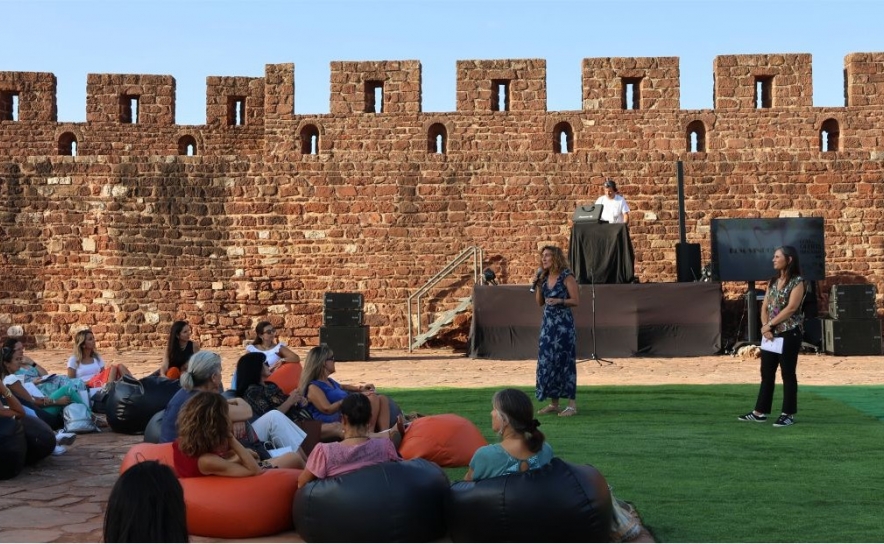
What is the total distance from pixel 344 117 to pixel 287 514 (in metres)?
17.3

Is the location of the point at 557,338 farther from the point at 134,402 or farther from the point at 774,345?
the point at 134,402

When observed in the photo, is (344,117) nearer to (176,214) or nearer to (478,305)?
(176,214)

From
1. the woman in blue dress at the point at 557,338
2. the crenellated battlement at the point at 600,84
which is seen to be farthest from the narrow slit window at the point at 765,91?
→ the woman in blue dress at the point at 557,338

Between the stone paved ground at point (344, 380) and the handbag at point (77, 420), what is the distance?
0.56 feet

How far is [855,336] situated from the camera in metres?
14.9

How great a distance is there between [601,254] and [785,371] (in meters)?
7.38

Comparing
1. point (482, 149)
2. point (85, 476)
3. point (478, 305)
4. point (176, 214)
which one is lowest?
point (85, 476)

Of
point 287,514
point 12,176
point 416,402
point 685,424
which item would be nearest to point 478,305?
point 416,402

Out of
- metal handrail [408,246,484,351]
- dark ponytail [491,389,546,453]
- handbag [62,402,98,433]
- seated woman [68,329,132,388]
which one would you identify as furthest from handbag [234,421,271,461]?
metal handrail [408,246,484,351]

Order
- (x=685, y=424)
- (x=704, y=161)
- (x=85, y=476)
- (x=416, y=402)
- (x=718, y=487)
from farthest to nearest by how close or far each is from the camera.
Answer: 1. (x=704, y=161)
2. (x=416, y=402)
3. (x=685, y=424)
4. (x=85, y=476)
5. (x=718, y=487)

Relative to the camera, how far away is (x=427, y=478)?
5039 millimetres

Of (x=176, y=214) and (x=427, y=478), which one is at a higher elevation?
(x=176, y=214)

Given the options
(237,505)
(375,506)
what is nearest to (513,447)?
(375,506)

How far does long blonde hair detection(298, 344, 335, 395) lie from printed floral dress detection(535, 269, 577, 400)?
2.49 metres
